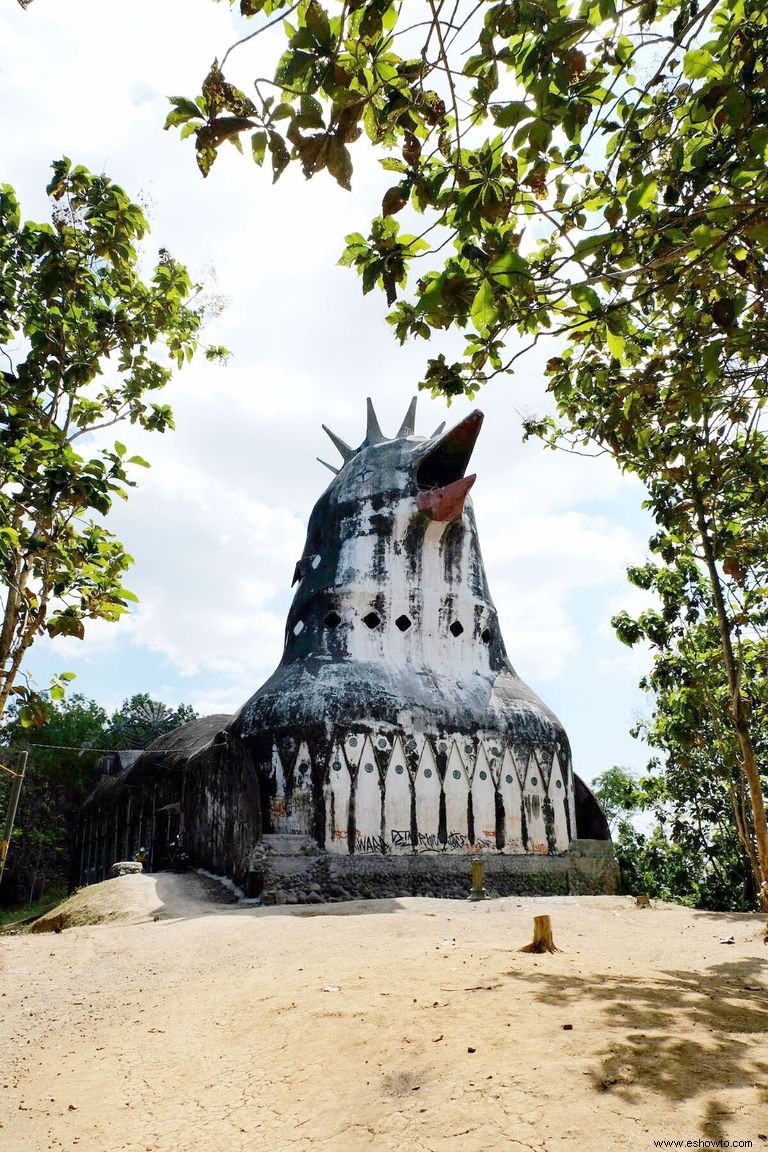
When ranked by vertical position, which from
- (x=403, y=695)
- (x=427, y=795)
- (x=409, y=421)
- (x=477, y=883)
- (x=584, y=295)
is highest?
(x=409, y=421)

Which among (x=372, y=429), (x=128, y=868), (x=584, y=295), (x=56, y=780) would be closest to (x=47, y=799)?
(x=56, y=780)

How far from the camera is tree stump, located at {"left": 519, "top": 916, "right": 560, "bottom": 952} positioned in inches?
244

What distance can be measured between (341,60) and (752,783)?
756 centimetres

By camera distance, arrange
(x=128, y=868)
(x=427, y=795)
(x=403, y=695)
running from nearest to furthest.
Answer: (x=427, y=795), (x=403, y=695), (x=128, y=868)

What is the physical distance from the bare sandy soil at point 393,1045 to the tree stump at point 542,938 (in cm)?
13

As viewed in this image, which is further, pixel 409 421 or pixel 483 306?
pixel 409 421

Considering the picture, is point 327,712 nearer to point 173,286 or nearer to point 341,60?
point 173,286

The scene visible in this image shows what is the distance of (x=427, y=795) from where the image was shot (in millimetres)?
13500

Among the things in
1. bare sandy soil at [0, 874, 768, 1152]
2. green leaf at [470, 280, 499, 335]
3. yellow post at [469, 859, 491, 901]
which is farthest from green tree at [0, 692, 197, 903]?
green leaf at [470, 280, 499, 335]

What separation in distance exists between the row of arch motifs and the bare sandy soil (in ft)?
15.9

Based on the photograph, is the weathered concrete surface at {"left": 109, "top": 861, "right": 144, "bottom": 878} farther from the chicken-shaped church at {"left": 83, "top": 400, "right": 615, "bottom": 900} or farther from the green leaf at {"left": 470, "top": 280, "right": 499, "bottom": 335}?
the green leaf at {"left": 470, "top": 280, "right": 499, "bottom": 335}

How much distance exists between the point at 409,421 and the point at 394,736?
778 centimetres

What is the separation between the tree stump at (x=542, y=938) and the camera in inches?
244

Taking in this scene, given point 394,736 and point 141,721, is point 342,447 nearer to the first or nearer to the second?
point 394,736
